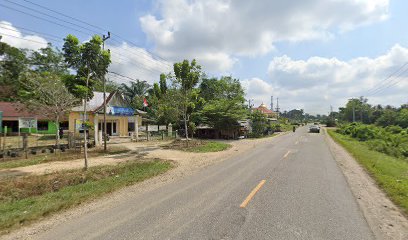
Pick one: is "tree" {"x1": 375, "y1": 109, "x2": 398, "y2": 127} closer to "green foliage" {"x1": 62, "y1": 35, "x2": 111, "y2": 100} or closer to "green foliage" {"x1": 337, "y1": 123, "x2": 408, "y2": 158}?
"green foliage" {"x1": 337, "y1": 123, "x2": 408, "y2": 158}

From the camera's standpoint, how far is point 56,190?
9078 millimetres

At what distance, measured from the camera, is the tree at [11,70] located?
38444 mm

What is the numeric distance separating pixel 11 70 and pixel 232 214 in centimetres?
4668

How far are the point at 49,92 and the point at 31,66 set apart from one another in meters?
26.5

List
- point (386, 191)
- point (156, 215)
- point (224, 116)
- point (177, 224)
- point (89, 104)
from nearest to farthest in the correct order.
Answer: point (177, 224) < point (156, 215) < point (386, 191) < point (89, 104) < point (224, 116)

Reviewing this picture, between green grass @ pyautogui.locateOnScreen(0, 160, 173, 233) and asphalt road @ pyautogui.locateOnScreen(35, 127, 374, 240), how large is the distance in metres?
1.29

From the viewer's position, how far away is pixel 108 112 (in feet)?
92.3

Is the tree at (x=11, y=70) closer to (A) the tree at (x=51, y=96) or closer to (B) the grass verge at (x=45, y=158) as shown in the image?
(A) the tree at (x=51, y=96)

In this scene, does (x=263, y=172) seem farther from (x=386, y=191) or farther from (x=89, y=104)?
(x=89, y=104)

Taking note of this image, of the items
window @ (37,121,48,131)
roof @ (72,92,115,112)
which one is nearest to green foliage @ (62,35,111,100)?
roof @ (72,92,115,112)

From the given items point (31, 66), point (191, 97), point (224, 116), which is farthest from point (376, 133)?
point (31, 66)

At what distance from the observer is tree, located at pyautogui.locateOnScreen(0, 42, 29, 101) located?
3844 cm

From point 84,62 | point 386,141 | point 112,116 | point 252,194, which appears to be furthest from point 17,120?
point 386,141

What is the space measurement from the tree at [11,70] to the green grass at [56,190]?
1438 inches
